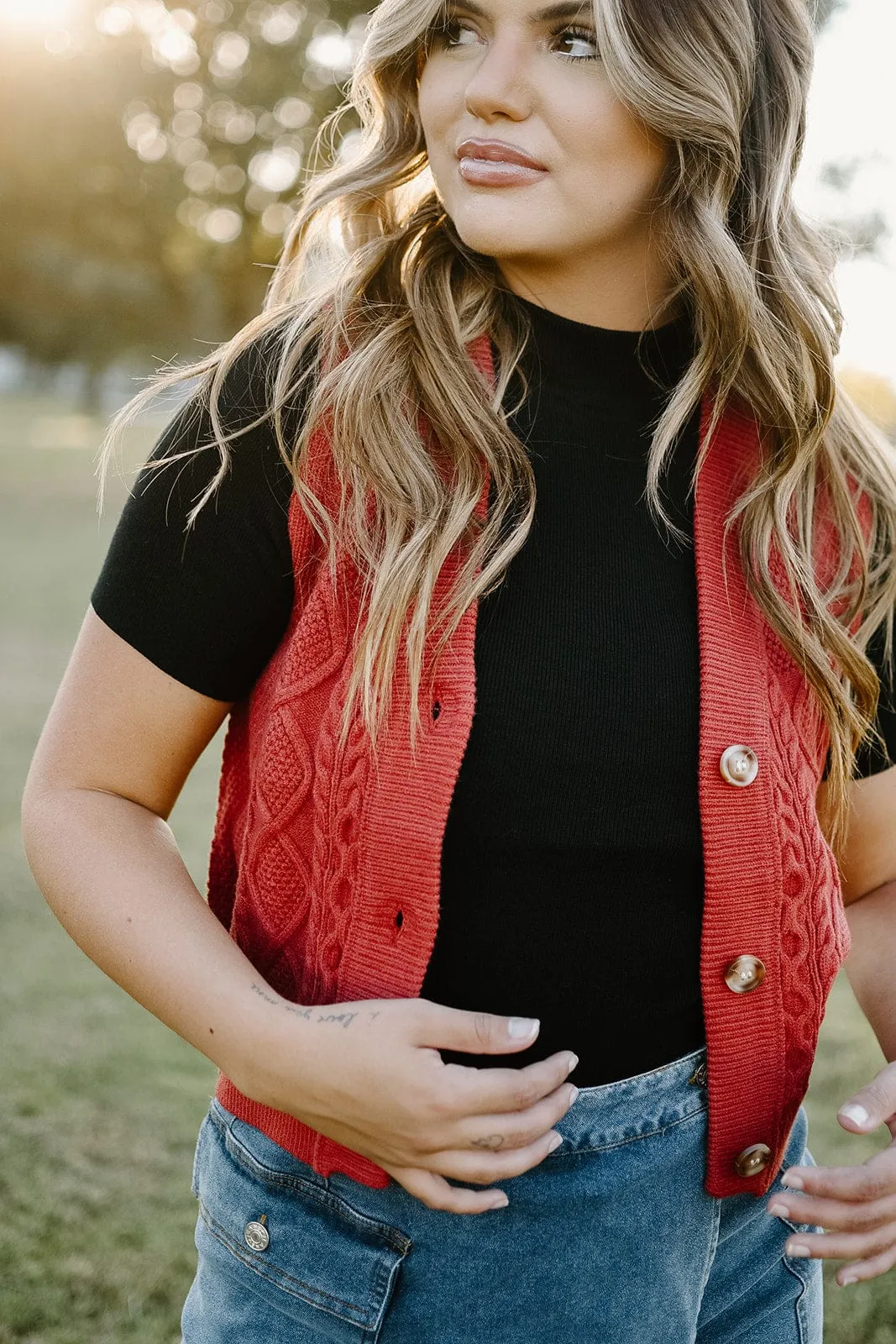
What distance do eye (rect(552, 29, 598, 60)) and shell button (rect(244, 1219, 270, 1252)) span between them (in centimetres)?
145

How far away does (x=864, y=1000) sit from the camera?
5.94ft

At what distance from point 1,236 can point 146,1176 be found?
22.0m

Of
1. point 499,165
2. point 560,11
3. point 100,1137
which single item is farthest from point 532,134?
point 100,1137

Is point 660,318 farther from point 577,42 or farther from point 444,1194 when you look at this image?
point 444,1194

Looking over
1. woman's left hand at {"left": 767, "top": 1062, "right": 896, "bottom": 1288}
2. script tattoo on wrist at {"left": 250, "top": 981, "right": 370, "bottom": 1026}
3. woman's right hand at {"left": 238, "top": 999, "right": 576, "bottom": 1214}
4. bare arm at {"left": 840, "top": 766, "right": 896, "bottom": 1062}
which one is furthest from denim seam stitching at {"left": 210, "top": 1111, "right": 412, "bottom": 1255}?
bare arm at {"left": 840, "top": 766, "right": 896, "bottom": 1062}

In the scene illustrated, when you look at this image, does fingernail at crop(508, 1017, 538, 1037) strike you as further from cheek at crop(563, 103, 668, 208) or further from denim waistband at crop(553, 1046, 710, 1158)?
cheek at crop(563, 103, 668, 208)

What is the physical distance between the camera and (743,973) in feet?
4.89

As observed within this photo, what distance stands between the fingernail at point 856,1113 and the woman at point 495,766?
0.05ft

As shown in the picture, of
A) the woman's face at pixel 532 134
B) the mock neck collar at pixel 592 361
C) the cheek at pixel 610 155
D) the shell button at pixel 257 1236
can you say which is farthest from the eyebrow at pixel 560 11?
the shell button at pixel 257 1236

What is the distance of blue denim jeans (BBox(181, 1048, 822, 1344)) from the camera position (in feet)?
4.54

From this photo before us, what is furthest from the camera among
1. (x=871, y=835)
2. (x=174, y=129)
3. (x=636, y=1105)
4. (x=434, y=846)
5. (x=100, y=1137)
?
(x=174, y=129)

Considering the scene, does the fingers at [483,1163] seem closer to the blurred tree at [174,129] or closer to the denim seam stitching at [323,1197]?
the denim seam stitching at [323,1197]

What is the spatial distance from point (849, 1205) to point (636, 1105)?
26cm

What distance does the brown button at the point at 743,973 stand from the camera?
149 centimetres
